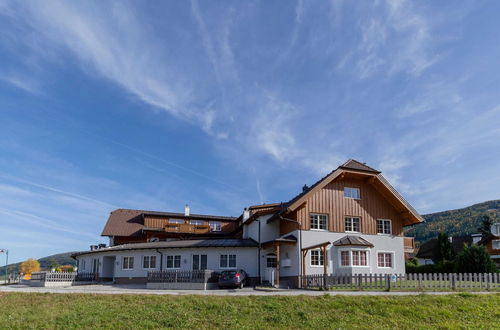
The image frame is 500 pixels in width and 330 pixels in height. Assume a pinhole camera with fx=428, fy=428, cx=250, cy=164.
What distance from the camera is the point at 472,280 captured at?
901 inches

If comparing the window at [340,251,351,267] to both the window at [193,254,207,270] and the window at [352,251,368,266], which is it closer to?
the window at [352,251,368,266]

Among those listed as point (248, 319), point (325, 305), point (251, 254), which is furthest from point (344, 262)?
point (248, 319)

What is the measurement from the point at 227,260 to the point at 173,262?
433 cm

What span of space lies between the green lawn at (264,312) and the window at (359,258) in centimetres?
1051

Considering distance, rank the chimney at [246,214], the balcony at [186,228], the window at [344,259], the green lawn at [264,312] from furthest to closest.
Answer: the balcony at [186,228] < the chimney at [246,214] < the window at [344,259] < the green lawn at [264,312]

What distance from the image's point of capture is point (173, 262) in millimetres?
32750

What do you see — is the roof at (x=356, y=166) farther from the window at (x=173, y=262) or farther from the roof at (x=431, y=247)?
the roof at (x=431, y=247)

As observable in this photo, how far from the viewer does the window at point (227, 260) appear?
3158cm

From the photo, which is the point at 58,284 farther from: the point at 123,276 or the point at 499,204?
the point at 499,204

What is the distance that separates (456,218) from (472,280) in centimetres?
11786

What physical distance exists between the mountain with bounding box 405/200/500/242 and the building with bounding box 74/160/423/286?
87.7 metres

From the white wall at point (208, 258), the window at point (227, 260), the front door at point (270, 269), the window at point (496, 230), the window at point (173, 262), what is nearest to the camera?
the front door at point (270, 269)

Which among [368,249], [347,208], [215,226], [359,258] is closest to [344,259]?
[359,258]

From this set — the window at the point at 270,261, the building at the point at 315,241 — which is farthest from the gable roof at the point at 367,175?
the window at the point at 270,261
